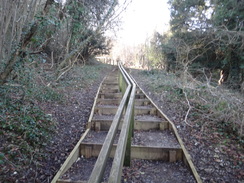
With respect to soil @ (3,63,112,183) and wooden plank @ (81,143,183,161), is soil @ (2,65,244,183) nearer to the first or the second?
soil @ (3,63,112,183)

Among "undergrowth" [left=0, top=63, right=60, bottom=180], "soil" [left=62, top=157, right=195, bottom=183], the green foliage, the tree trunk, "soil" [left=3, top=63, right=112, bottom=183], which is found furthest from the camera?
the tree trunk

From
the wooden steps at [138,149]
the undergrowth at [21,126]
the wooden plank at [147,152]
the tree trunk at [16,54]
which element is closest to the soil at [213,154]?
the wooden steps at [138,149]

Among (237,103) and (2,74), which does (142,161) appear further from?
(2,74)

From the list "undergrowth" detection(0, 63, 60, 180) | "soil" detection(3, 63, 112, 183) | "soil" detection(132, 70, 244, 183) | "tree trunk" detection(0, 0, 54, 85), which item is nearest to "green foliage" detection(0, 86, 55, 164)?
"undergrowth" detection(0, 63, 60, 180)

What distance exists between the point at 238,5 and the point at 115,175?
12.0 m

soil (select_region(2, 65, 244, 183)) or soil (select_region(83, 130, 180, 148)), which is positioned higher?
soil (select_region(83, 130, 180, 148))

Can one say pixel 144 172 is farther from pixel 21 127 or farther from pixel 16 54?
pixel 16 54

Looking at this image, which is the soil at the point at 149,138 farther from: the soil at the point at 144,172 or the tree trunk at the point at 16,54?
the tree trunk at the point at 16,54

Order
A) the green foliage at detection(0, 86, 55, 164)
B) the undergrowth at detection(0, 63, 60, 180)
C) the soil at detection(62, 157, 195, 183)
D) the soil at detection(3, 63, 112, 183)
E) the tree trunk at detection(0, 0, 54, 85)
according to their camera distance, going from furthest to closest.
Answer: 1. the tree trunk at detection(0, 0, 54, 85)
2. the green foliage at detection(0, 86, 55, 164)
3. the undergrowth at detection(0, 63, 60, 180)
4. the soil at detection(3, 63, 112, 183)
5. the soil at detection(62, 157, 195, 183)

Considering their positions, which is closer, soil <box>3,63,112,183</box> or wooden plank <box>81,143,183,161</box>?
soil <box>3,63,112,183</box>

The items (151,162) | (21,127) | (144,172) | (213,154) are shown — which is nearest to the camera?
(144,172)

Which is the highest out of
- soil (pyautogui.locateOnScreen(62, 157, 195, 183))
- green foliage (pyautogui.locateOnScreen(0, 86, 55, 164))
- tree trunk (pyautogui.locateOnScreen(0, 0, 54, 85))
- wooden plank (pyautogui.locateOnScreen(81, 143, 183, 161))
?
tree trunk (pyautogui.locateOnScreen(0, 0, 54, 85))

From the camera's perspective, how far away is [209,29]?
11320 mm

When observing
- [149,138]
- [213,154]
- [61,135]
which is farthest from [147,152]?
[61,135]
